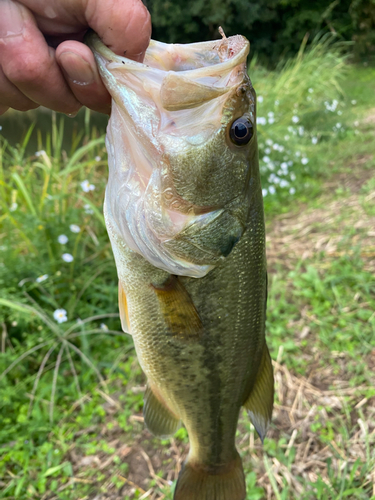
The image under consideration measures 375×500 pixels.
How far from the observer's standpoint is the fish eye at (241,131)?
105cm

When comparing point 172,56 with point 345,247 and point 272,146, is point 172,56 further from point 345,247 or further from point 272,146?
point 272,146

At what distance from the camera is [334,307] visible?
291 centimetres

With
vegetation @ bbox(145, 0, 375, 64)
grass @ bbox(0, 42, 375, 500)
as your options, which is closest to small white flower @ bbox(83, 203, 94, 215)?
grass @ bbox(0, 42, 375, 500)

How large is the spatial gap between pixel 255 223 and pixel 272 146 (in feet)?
13.3

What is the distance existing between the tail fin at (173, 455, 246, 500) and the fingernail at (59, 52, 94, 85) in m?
1.55

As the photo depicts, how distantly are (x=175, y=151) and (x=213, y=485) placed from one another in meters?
1.39

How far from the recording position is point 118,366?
2736 millimetres

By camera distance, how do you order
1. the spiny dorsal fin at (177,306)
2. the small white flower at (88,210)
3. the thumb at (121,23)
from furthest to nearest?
the small white flower at (88,210)
the spiny dorsal fin at (177,306)
the thumb at (121,23)

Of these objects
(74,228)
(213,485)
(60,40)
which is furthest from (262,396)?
(74,228)

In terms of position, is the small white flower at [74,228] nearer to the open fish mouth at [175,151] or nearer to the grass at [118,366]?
the grass at [118,366]

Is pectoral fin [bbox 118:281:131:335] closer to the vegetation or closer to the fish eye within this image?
the fish eye

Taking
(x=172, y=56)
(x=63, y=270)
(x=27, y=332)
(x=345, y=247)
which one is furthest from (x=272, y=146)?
→ (x=172, y=56)

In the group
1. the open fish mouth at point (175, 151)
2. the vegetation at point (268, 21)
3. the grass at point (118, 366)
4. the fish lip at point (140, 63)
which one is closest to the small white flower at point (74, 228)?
the grass at point (118, 366)

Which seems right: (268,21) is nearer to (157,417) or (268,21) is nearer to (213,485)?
(157,417)
